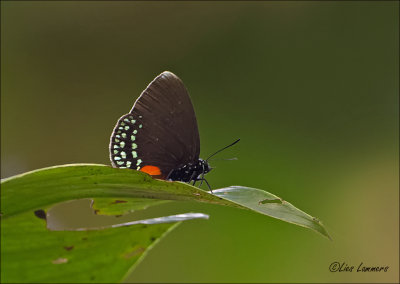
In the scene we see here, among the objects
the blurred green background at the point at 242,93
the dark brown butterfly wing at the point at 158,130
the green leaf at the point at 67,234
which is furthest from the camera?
the blurred green background at the point at 242,93

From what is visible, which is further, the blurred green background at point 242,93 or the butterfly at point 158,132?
the blurred green background at point 242,93

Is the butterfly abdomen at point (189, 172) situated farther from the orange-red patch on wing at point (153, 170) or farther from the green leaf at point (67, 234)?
the green leaf at point (67, 234)

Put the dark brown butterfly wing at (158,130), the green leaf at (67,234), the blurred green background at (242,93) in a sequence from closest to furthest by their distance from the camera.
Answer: the green leaf at (67,234) < the dark brown butterfly wing at (158,130) < the blurred green background at (242,93)

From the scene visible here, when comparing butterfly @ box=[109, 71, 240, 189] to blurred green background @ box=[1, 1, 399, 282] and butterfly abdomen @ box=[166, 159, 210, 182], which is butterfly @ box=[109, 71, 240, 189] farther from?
blurred green background @ box=[1, 1, 399, 282]

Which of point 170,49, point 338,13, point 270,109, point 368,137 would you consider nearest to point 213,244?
point 270,109

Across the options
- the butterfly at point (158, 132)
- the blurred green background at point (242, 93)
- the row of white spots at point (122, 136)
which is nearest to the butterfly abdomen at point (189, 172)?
the butterfly at point (158, 132)

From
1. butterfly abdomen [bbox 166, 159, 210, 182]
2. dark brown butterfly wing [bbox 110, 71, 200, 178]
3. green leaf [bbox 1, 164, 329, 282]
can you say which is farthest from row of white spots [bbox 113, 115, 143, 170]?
green leaf [bbox 1, 164, 329, 282]

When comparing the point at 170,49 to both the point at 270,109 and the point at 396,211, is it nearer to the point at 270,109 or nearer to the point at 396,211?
the point at 270,109
